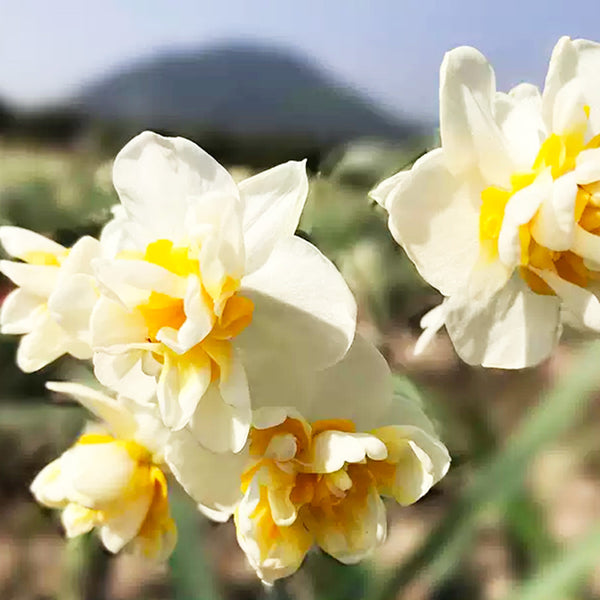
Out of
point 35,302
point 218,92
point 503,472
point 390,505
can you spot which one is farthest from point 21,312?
point 218,92

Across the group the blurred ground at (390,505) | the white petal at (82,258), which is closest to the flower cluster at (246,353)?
the white petal at (82,258)

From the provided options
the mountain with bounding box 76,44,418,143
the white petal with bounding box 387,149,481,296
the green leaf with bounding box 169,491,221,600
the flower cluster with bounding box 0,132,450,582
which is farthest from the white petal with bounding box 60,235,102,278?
the mountain with bounding box 76,44,418,143

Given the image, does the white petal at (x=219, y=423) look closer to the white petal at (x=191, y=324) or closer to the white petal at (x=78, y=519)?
the white petal at (x=191, y=324)

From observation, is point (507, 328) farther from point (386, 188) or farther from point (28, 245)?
point (28, 245)

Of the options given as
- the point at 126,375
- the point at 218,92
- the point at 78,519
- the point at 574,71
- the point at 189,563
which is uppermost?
the point at 574,71

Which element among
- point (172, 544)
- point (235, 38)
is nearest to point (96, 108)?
point (235, 38)

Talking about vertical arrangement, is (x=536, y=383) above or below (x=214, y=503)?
below

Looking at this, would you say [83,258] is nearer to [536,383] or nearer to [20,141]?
[536,383]
